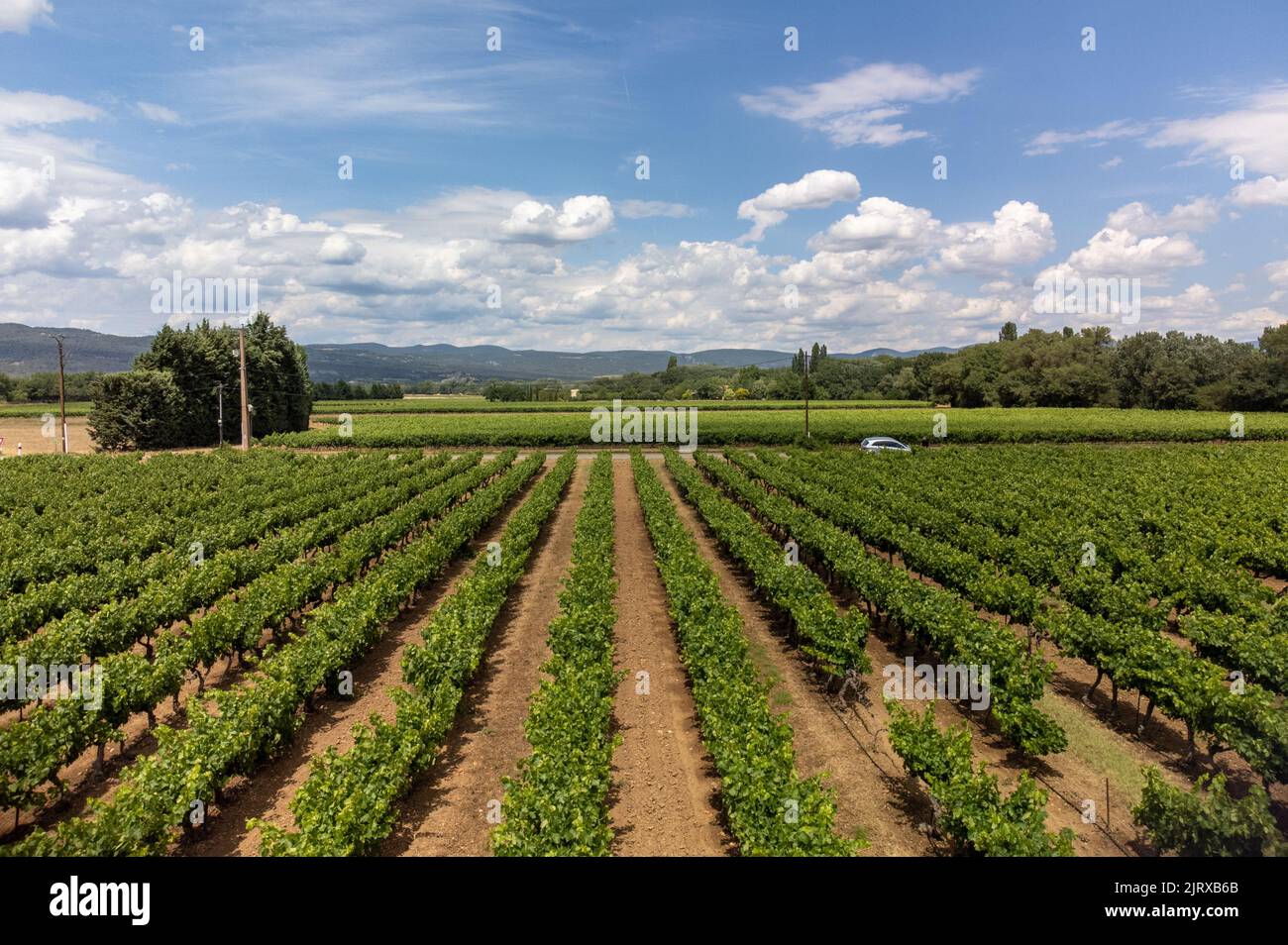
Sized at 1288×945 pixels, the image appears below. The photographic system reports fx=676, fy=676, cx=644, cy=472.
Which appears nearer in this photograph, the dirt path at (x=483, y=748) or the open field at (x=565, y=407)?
the dirt path at (x=483, y=748)

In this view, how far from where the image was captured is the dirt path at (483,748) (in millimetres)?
9578

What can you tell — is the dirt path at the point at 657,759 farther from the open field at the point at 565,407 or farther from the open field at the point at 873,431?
the open field at the point at 565,407

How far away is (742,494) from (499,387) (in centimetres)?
11334

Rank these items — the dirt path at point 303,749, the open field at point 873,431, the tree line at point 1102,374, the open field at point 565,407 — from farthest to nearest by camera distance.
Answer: the open field at point 565,407
the tree line at point 1102,374
the open field at point 873,431
the dirt path at point 303,749

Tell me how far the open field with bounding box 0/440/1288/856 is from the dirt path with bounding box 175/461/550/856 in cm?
7

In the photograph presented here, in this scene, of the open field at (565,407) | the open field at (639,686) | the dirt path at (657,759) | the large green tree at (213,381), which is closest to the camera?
the open field at (639,686)

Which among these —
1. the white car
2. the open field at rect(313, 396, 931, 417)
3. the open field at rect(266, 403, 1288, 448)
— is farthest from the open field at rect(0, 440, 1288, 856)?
the open field at rect(313, 396, 931, 417)

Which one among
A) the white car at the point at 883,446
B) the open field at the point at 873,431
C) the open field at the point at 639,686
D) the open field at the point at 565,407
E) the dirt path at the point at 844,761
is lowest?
the dirt path at the point at 844,761

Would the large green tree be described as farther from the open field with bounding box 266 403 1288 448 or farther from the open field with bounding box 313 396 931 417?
the open field with bounding box 313 396 931 417

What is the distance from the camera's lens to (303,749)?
12.2m

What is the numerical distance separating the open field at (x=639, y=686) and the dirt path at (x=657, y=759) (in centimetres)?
6

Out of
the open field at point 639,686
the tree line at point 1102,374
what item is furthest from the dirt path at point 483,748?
the tree line at point 1102,374

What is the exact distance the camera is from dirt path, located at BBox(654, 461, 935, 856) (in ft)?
31.8
